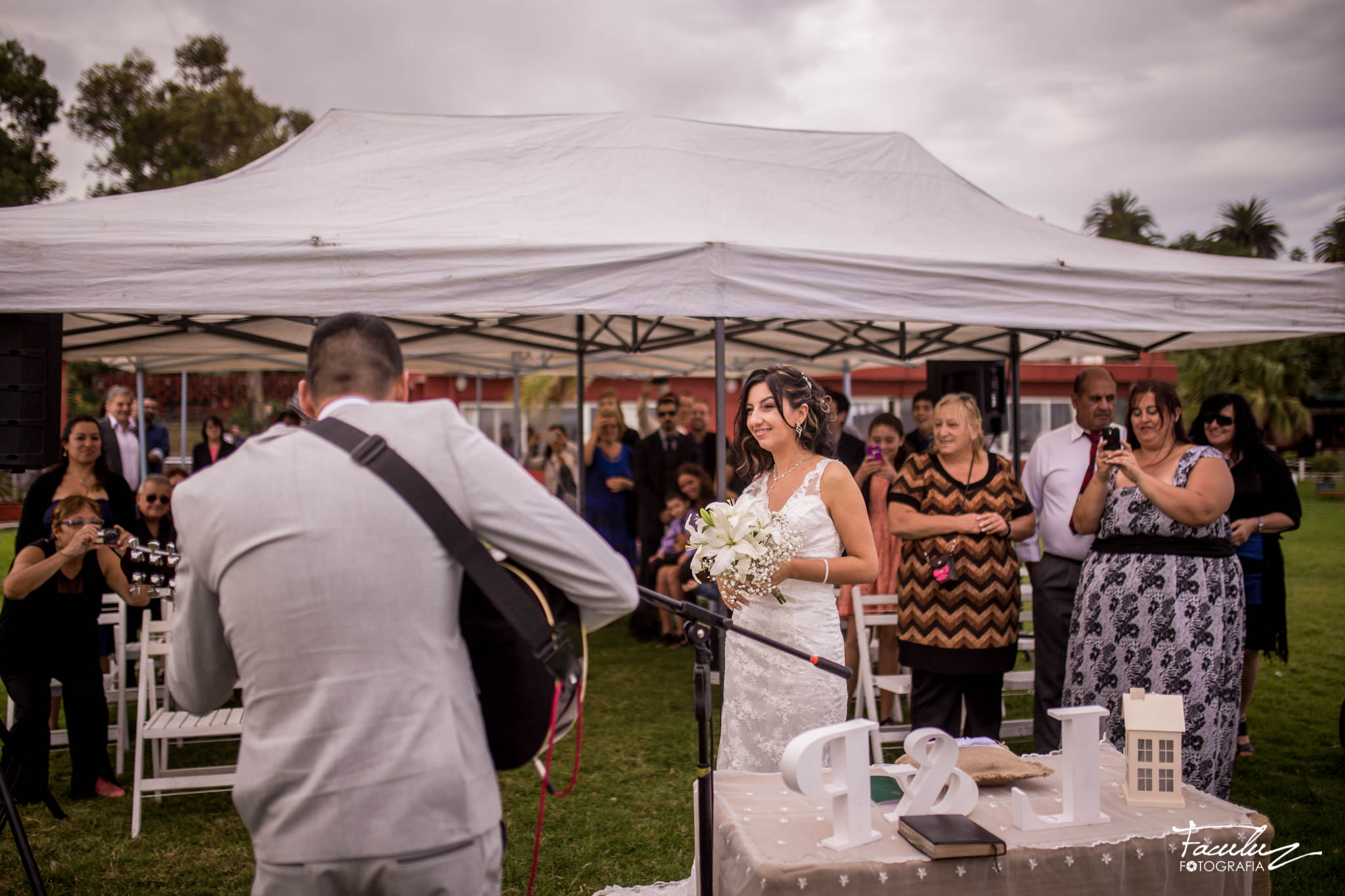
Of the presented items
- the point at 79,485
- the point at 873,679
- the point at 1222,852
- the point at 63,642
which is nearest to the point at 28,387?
the point at 79,485

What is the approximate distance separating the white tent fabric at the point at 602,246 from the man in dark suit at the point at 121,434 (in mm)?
1164

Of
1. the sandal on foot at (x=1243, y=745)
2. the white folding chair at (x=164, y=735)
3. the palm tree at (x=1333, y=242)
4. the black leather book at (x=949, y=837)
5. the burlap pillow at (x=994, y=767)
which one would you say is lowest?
the sandal on foot at (x=1243, y=745)

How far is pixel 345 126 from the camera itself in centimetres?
668

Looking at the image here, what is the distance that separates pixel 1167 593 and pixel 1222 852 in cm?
163

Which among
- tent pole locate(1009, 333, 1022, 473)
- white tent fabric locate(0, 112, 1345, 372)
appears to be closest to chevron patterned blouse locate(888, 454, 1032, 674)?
white tent fabric locate(0, 112, 1345, 372)

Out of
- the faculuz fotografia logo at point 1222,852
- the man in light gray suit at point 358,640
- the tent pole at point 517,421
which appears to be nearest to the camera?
the man in light gray suit at point 358,640

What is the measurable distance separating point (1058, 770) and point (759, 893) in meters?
1.12

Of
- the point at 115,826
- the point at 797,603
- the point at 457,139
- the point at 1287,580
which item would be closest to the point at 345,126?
the point at 457,139

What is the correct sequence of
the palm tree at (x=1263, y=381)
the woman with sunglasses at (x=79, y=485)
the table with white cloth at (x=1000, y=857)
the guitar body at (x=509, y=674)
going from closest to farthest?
the guitar body at (x=509, y=674), the table with white cloth at (x=1000, y=857), the woman with sunglasses at (x=79, y=485), the palm tree at (x=1263, y=381)

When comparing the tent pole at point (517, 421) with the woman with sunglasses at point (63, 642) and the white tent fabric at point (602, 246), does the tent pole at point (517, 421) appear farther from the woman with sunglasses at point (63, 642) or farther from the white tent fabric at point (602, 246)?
the woman with sunglasses at point (63, 642)

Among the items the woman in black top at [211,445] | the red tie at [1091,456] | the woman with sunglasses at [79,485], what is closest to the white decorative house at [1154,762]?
the red tie at [1091,456]

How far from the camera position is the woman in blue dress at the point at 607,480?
342 inches

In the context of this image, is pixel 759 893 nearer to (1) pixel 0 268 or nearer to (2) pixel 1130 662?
(2) pixel 1130 662

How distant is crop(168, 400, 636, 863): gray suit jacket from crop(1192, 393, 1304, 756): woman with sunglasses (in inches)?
184
